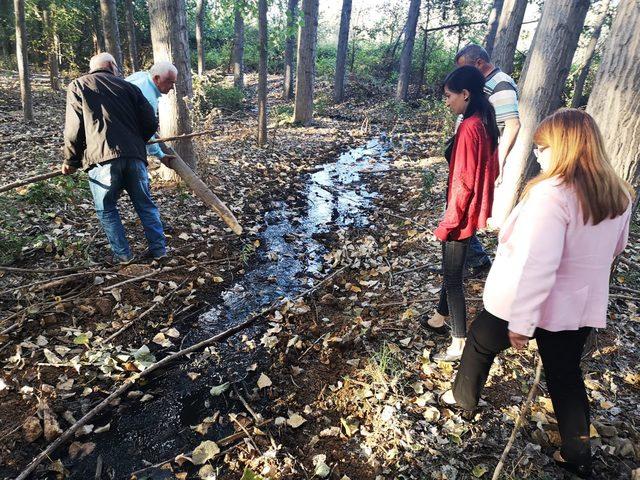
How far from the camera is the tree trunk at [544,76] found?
15.5 ft

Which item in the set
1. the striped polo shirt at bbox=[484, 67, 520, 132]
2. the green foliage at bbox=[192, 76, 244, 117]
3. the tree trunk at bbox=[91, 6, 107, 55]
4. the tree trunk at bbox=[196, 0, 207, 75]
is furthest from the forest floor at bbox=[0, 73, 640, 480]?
the tree trunk at bbox=[196, 0, 207, 75]

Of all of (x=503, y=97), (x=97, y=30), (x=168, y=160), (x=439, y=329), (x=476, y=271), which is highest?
(x=97, y=30)

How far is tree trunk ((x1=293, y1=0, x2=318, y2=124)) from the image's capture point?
11.6 meters

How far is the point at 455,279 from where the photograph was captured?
288cm

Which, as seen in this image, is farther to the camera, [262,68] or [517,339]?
[262,68]

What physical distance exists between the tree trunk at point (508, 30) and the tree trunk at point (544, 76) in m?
6.03

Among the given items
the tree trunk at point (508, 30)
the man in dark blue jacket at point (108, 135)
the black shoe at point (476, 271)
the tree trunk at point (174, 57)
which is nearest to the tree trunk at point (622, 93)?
the black shoe at point (476, 271)

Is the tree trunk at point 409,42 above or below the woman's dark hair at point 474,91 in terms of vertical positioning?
above

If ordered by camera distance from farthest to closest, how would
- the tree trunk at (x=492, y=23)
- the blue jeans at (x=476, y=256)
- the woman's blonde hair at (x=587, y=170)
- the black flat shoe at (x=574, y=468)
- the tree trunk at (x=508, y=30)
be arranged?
the tree trunk at (x=492, y=23), the tree trunk at (x=508, y=30), the blue jeans at (x=476, y=256), the black flat shoe at (x=574, y=468), the woman's blonde hair at (x=587, y=170)

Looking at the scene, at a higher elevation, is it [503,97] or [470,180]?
[503,97]

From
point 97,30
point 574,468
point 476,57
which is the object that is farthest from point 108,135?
point 97,30

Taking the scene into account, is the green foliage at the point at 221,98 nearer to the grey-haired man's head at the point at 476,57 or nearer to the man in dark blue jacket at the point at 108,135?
the man in dark blue jacket at the point at 108,135

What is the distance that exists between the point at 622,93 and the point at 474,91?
109 cm

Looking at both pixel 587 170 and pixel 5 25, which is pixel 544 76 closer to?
pixel 587 170
